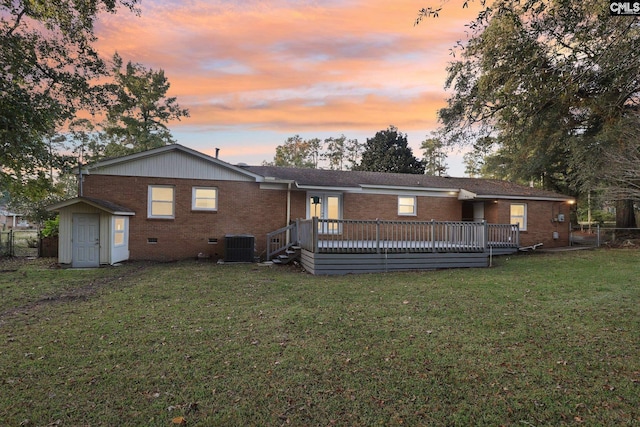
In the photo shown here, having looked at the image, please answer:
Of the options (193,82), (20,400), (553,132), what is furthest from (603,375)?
(553,132)

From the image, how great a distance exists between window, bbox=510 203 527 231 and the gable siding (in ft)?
45.0

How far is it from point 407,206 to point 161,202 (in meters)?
11.1

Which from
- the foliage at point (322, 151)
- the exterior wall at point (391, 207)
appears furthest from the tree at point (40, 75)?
the foliage at point (322, 151)

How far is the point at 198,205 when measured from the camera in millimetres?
13734

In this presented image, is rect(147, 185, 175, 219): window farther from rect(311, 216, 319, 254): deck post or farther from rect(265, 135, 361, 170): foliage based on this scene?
rect(265, 135, 361, 170): foliage

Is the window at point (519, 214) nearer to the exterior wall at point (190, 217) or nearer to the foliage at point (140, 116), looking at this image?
the exterior wall at point (190, 217)

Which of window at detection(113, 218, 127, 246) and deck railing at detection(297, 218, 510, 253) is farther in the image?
window at detection(113, 218, 127, 246)

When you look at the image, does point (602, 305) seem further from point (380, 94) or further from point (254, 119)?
point (254, 119)

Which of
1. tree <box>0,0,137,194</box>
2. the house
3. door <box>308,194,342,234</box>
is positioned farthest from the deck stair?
tree <box>0,0,137,194</box>

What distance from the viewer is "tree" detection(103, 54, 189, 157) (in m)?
28.6

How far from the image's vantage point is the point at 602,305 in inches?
254

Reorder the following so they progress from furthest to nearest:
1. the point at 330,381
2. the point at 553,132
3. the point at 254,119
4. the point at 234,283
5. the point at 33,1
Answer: the point at 254,119
the point at 553,132
the point at 234,283
the point at 33,1
the point at 330,381

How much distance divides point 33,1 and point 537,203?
20582 millimetres

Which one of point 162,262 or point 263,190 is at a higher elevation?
point 263,190
